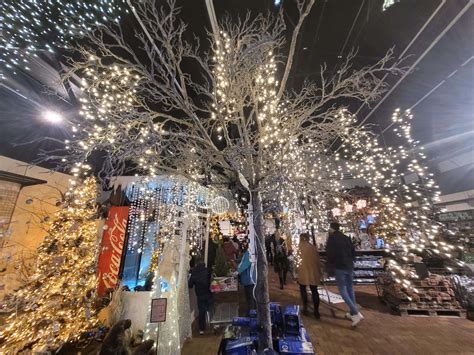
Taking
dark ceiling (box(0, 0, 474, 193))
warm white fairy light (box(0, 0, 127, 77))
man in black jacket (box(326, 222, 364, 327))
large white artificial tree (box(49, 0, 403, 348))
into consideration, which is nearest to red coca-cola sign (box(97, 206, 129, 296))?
dark ceiling (box(0, 0, 474, 193))

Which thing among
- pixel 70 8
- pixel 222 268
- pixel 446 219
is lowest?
pixel 222 268

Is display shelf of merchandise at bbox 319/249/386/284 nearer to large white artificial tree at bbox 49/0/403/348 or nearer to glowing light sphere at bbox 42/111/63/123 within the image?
large white artificial tree at bbox 49/0/403/348

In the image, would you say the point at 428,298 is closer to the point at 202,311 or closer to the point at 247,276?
the point at 247,276

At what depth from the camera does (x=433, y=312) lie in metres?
4.32

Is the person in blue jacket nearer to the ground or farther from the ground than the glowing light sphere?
nearer to the ground

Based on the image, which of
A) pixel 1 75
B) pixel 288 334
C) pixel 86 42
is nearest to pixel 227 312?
pixel 288 334

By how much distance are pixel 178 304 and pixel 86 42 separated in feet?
15.0

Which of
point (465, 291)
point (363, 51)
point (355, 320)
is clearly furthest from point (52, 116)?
point (465, 291)

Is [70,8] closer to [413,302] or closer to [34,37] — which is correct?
[34,37]

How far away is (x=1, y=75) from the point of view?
323cm

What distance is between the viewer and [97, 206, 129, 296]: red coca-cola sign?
4.92m

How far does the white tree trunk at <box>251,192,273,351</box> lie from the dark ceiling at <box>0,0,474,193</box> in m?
2.95

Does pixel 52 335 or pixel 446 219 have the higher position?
pixel 446 219

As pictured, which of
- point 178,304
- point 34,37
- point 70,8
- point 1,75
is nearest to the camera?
point 70,8
